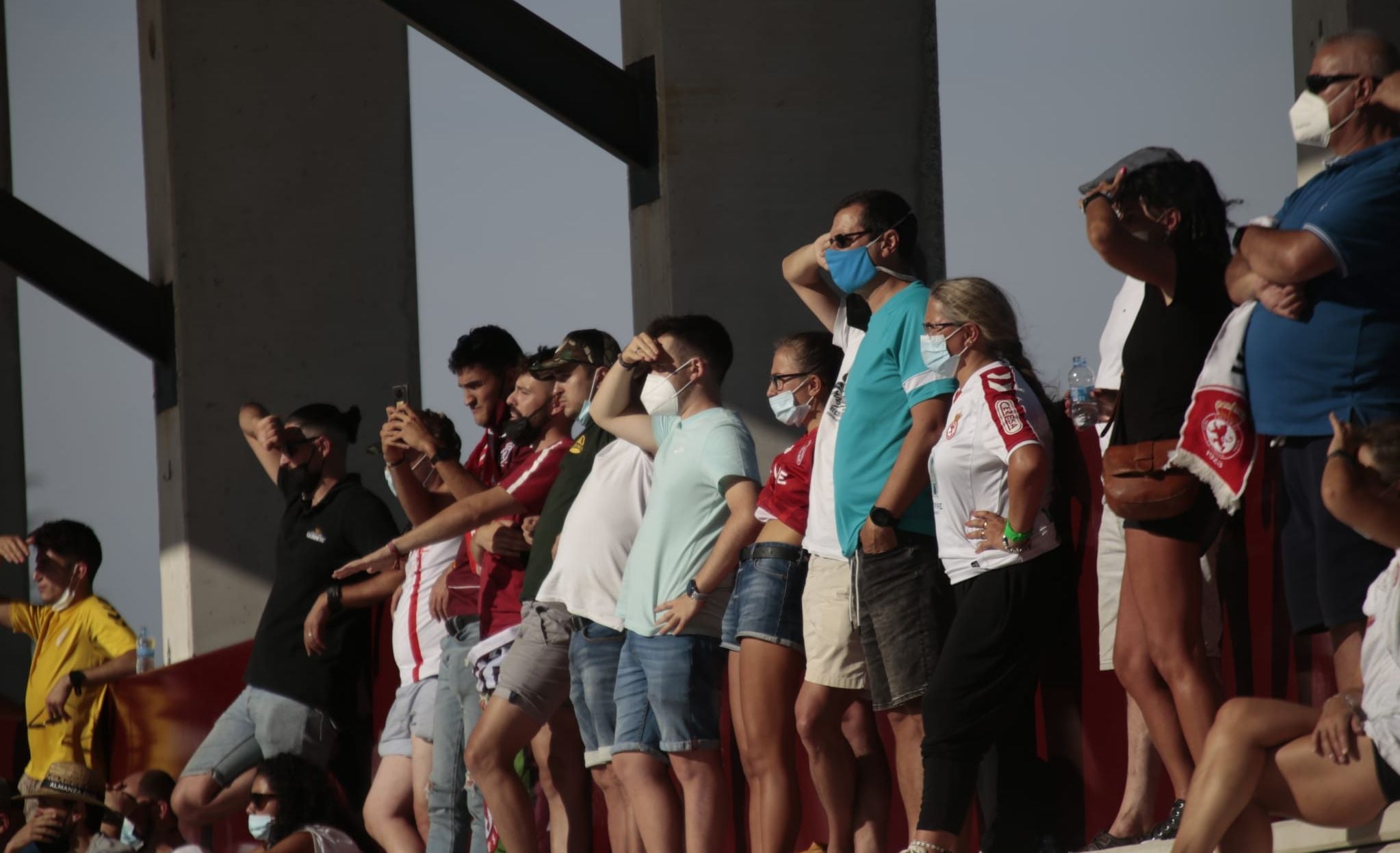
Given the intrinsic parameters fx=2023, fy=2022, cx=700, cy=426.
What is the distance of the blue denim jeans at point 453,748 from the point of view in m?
6.57

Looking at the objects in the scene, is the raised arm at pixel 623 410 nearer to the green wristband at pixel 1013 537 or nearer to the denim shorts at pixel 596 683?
the denim shorts at pixel 596 683

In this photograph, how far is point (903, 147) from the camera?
27.6ft

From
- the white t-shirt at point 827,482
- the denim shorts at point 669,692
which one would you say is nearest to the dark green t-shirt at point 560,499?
the denim shorts at point 669,692

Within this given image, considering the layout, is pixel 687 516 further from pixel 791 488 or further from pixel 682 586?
pixel 791 488

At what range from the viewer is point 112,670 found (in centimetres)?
921

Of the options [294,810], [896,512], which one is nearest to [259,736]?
[294,810]

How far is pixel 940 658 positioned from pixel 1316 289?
1302 mm

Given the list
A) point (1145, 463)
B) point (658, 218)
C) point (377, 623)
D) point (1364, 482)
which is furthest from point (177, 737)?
point (1364, 482)

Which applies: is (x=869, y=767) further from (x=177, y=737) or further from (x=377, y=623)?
(x=177, y=737)

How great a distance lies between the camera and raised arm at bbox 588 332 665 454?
611 centimetres

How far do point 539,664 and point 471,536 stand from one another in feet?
2.78

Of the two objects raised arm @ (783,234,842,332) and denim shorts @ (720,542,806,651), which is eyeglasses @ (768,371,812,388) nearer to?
raised arm @ (783,234,842,332)

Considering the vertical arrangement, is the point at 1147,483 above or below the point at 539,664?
above

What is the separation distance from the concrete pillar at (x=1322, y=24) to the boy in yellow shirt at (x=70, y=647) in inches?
219
